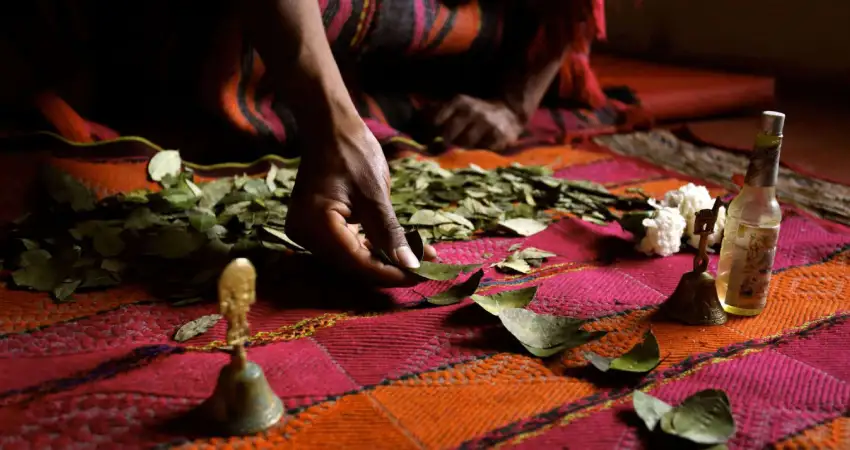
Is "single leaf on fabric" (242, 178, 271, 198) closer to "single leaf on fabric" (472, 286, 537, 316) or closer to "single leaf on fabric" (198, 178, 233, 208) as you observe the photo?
"single leaf on fabric" (198, 178, 233, 208)

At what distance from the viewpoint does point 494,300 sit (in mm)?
887

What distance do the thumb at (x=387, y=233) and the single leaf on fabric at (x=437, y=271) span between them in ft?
0.08

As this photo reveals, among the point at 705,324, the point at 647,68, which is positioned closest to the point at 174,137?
the point at 705,324

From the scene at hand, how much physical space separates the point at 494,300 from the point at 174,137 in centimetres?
92

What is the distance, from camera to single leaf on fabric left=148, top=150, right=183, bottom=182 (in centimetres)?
132

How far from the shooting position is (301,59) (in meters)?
0.99

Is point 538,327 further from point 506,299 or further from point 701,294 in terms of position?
point 701,294

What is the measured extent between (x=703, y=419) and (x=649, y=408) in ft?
0.16

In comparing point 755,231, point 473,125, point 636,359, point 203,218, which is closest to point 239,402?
point 636,359

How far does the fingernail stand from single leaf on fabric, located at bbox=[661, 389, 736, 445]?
1.19ft

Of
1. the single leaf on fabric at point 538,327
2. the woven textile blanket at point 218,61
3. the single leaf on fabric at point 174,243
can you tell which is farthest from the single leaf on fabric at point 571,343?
the woven textile blanket at point 218,61

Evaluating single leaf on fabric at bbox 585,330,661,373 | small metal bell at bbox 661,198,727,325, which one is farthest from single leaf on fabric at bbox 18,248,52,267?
small metal bell at bbox 661,198,727,325

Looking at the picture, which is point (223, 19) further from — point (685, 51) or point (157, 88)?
point (685, 51)

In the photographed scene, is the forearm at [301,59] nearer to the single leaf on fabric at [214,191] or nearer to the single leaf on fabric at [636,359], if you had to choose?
the single leaf on fabric at [214,191]
